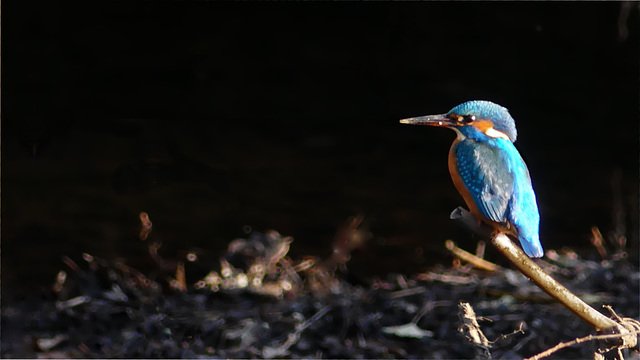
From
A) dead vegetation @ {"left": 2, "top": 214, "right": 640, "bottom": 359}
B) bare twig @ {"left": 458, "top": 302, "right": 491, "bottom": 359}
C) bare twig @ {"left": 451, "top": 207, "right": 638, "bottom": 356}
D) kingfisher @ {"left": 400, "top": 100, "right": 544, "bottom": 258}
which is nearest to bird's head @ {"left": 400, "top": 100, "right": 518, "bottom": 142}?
kingfisher @ {"left": 400, "top": 100, "right": 544, "bottom": 258}

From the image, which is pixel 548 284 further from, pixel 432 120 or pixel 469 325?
pixel 432 120

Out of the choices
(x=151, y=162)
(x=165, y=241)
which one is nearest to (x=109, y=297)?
(x=165, y=241)

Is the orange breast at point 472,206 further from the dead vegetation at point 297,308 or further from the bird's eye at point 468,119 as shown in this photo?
Result: the dead vegetation at point 297,308

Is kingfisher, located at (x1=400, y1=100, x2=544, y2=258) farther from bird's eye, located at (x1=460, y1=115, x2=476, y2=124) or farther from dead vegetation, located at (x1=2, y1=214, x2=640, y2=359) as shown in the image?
dead vegetation, located at (x1=2, y1=214, x2=640, y2=359)

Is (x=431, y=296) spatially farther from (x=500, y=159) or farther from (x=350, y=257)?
(x=500, y=159)

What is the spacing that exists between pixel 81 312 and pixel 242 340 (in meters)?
0.65

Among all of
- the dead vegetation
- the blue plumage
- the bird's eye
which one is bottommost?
the dead vegetation

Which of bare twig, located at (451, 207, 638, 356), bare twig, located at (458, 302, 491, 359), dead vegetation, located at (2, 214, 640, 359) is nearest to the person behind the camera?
bare twig, located at (451, 207, 638, 356)

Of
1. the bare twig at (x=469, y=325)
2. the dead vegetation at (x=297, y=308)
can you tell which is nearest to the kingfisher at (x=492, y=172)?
the bare twig at (x=469, y=325)

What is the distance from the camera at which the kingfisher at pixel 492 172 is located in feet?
4.25

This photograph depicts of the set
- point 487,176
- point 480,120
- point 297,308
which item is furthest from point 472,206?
point 297,308

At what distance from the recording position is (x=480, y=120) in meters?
1.36

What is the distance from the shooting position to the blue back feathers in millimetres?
1343

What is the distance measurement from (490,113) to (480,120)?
2 centimetres
